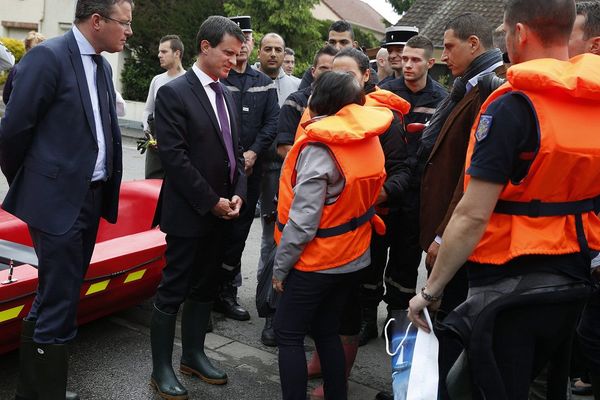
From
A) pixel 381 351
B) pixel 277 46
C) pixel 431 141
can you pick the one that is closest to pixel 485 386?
pixel 431 141

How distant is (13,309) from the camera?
3.26 metres

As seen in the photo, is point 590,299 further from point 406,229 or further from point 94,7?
point 94,7

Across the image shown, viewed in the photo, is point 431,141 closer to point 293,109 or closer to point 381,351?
point 293,109

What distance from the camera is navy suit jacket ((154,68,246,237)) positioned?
3336mm

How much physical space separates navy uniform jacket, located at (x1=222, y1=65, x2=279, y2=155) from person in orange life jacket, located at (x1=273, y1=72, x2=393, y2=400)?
1.75 meters

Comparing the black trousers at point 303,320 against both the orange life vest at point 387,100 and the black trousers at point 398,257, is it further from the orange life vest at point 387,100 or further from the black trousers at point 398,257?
the orange life vest at point 387,100

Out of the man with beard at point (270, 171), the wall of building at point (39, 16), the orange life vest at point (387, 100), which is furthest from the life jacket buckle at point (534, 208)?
the wall of building at point (39, 16)

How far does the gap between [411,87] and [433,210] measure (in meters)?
1.47

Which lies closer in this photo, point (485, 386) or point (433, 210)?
point (485, 386)

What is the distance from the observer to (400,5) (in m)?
34.2

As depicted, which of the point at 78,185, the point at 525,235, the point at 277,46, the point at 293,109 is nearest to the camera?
the point at 525,235

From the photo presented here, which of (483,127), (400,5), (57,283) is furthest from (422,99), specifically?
(400,5)

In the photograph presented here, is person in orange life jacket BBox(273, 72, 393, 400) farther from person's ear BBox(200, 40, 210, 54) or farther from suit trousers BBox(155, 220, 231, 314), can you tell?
person's ear BBox(200, 40, 210, 54)

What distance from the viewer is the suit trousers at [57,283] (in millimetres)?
2902
